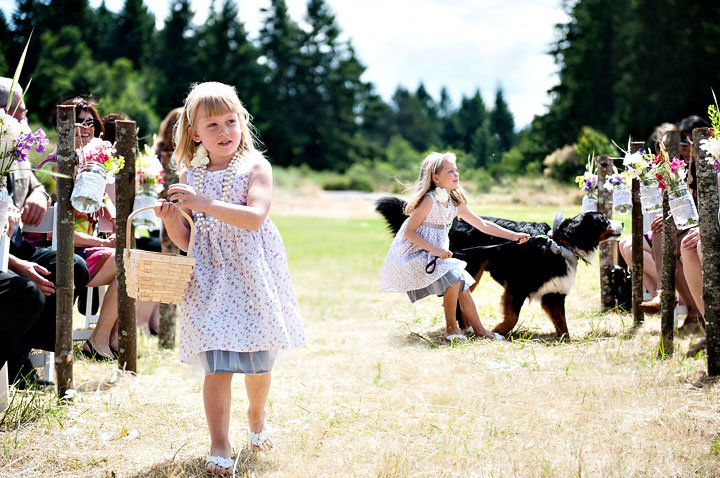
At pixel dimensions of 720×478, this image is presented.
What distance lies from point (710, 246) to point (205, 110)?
3287 millimetres

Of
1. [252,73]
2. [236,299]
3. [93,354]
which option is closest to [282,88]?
[252,73]

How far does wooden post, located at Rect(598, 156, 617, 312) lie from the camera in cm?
646

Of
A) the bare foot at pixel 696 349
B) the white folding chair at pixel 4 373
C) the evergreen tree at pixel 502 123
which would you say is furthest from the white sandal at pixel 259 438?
the evergreen tree at pixel 502 123

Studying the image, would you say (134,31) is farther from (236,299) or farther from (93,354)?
(236,299)

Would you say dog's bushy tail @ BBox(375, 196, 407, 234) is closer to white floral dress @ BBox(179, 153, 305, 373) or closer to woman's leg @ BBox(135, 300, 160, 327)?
woman's leg @ BBox(135, 300, 160, 327)

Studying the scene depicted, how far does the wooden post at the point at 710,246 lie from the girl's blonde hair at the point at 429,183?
6.07 feet

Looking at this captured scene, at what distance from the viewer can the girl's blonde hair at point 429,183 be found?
5992 millimetres

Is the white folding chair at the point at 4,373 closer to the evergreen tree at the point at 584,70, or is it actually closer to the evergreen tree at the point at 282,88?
the evergreen tree at the point at 584,70

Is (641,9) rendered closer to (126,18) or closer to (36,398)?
(36,398)

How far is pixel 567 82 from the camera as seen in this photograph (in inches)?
563

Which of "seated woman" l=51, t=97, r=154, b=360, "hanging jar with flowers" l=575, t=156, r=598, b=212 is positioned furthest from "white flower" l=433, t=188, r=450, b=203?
"seated woman" l=51, t=97, r=154, b=360

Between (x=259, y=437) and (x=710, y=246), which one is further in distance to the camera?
(x=710, y=246)

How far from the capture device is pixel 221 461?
137 inches

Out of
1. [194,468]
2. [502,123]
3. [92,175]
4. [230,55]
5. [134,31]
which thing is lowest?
[194,468]
